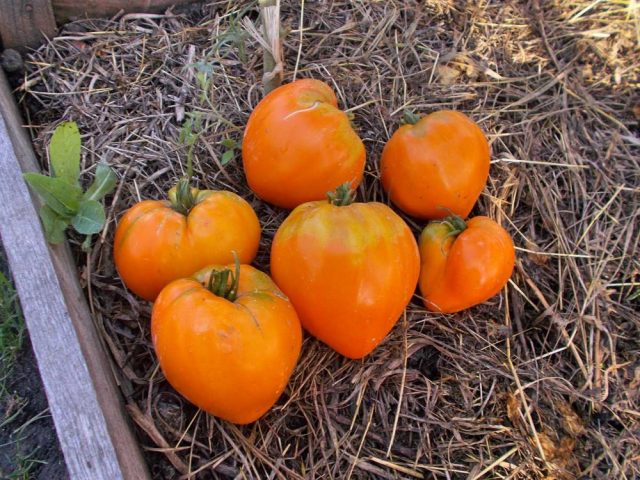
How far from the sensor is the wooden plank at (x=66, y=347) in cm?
115

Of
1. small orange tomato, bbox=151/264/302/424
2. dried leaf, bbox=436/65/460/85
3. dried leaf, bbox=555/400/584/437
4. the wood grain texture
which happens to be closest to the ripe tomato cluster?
small orange tomato, bbox=151/264/302/424

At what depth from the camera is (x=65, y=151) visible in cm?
157

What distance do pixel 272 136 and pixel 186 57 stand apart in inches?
31.8

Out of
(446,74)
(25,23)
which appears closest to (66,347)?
(25,23)

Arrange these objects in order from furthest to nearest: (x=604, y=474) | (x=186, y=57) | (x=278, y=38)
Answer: (x=186, y=57) < (x=278, y=38) < (x=604, y=474)

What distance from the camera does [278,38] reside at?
1885mm

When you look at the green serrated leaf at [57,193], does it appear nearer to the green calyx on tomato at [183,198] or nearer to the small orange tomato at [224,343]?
the green calyx on tomato at [183,198]

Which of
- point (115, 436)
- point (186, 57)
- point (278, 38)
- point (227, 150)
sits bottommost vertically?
point (115, 436)

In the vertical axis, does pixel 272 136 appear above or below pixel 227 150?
above

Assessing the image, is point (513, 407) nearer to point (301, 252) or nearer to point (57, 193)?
point (301, 252)

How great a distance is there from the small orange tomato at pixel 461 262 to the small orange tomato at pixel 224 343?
0.50m

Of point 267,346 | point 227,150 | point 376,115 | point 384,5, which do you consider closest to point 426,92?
point 376,115

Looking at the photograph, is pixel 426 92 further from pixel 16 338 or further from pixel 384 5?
pixel 16 338

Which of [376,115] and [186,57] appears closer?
[376,115]
